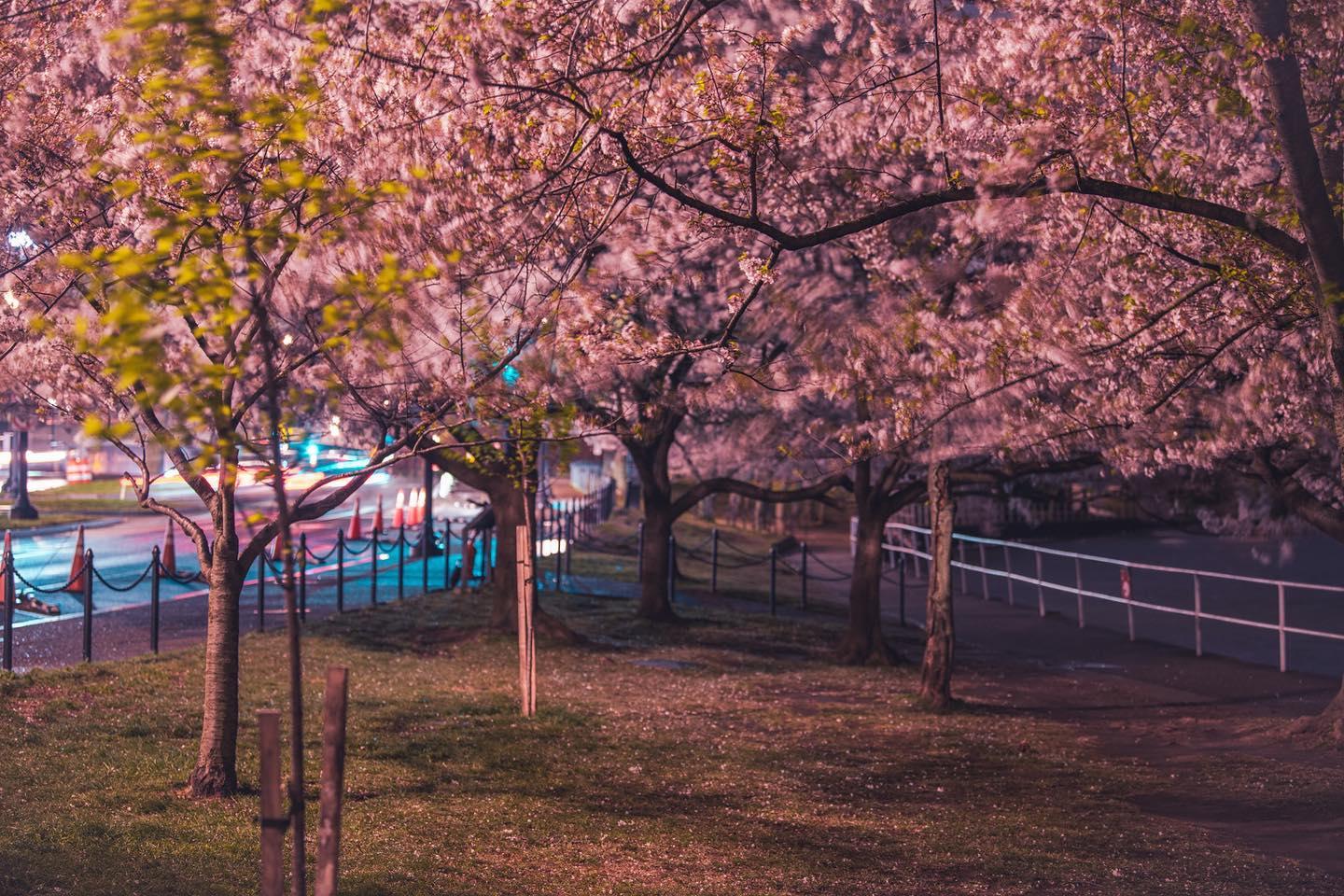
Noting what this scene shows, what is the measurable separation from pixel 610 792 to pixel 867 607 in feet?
27.6

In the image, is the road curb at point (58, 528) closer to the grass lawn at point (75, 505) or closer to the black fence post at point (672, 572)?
the grass lawn at point (75, 505)

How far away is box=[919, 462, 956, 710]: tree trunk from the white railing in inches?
135

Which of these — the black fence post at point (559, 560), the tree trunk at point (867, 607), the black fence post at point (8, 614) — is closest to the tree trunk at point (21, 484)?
the black fence post at point (559, 560)

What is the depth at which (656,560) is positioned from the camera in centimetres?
1942

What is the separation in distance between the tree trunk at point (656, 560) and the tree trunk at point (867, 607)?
133 inches

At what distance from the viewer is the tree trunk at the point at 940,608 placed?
13.0 metres

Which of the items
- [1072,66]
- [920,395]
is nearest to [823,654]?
[920,395]

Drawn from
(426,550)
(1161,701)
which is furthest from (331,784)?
(426,550)

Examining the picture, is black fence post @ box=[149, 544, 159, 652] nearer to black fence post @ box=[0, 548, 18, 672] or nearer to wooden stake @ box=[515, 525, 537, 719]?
black fence post @ box=[0, 548, 18, 672]

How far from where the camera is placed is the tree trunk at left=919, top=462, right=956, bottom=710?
42.6ft

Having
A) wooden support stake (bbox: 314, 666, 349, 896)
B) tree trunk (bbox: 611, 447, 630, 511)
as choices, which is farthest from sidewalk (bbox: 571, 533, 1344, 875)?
tree trunk (bbox: 611, 447, 630, 511)

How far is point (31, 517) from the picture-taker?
30.3 meters

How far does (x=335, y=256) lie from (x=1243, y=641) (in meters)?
15.5

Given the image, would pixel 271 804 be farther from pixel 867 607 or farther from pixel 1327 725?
pixel 867 607
